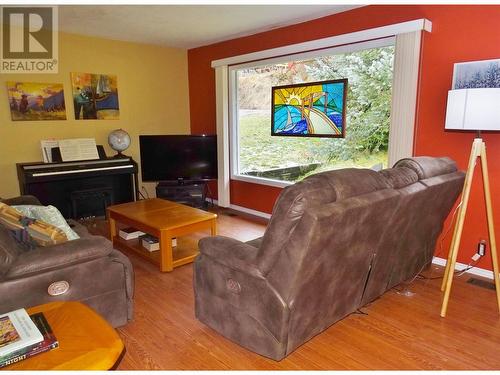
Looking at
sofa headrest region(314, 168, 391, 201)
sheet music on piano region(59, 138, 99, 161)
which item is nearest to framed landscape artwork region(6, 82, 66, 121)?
sheet music on piano region(59, 138, 99, 161)

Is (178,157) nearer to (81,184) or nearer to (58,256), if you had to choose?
(81,184)

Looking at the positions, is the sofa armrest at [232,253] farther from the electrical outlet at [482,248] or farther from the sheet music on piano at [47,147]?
the sheet music on piano at [47,147]

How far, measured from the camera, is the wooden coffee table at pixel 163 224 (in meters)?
3.08

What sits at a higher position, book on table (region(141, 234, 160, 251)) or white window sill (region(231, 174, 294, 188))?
white window sill (region(231, 174, 294, 188))

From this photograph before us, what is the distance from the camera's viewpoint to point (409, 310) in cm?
250

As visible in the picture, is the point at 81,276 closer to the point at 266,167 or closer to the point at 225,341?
the point at 225,341

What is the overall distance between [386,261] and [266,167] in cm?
287

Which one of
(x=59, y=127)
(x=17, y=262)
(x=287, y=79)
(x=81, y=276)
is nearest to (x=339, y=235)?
(x=81, y=276)

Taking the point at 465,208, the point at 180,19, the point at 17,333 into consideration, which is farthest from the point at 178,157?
the point at 17,333

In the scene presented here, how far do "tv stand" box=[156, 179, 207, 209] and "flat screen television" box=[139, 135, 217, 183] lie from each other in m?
0.08

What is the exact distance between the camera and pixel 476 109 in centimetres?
218

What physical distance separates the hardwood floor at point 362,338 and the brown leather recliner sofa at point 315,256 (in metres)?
0.14

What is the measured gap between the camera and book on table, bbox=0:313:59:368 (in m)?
1.20

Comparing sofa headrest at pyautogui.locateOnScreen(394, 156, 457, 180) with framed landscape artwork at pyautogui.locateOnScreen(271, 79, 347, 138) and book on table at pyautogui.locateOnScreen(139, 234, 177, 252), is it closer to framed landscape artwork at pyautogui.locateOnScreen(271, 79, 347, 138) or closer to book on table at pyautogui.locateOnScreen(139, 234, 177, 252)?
framed landscape artwork at pyautogui.locateOnScreen(271, 79, 347, 138)
